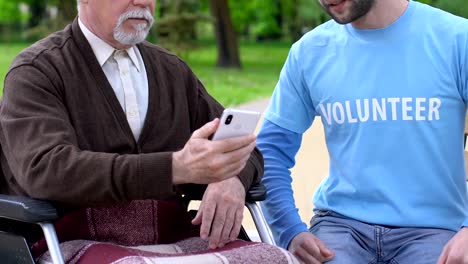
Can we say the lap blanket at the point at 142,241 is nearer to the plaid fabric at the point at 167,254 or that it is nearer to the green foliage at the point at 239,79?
the plaid fabric at the point at 167,254

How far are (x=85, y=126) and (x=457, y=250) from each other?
124 cm

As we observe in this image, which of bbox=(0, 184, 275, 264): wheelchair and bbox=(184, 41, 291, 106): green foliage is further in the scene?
bbox=(184, 41, 291, 106): green foliage

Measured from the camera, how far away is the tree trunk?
990 inches

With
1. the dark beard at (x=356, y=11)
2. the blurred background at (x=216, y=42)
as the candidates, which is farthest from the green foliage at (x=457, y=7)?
the blurred background at (x=216, y=42)

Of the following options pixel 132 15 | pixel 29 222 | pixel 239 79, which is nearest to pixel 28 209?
pixel 29 222

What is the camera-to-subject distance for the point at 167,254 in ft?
9.71

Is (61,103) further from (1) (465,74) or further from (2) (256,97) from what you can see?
(2) (256,97)

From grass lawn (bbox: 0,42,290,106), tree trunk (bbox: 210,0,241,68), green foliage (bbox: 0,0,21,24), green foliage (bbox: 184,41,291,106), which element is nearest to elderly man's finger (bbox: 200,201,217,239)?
grass lawn (bbox: 0,42,290,106)

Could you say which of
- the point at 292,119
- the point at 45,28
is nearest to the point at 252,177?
the point at 292,119

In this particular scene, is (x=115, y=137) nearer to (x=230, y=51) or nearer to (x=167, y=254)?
(x=167, y=254)

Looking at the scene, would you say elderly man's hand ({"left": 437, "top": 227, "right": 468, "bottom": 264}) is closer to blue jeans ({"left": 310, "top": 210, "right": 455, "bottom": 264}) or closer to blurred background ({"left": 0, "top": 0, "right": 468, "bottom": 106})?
blue jeans ({"left": 310, "top": 210, "right": 455, "bottom": 264})

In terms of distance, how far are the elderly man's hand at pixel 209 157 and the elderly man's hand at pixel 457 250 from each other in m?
0.71

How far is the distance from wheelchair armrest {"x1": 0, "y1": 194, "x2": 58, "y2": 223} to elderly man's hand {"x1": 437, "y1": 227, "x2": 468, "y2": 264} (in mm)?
1194

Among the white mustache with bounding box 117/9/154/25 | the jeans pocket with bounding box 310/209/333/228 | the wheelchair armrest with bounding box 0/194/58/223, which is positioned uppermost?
the white mustache with bounding box 117/9/154/25
